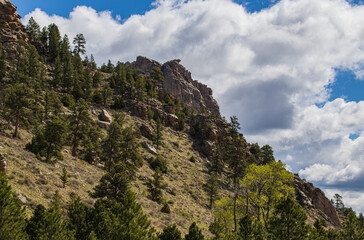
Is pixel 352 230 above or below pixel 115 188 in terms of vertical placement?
above

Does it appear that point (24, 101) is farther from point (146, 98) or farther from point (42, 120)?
point (146, 98)

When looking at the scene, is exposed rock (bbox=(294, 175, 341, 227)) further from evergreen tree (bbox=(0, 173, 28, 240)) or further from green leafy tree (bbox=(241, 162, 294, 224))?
evergreen tree (bbox=(0, 173, 28, 240))

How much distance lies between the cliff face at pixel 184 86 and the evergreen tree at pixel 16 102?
123089mm

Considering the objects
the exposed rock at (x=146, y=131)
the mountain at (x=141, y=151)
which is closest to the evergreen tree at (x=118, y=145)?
the mountain at (x=141, y=151)

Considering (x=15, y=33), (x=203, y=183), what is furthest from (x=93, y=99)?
(x=203, y=183)

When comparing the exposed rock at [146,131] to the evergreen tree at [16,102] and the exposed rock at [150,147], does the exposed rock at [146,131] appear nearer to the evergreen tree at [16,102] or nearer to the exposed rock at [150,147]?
the exposed rock at [150,147]

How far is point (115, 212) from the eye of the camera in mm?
19391

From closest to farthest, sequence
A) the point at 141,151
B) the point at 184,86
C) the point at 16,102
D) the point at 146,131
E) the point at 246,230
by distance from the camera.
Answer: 1. the point at 246,230
2. the point at 16,102
3. the point at 141,151
4. the point at 146,131
5. the point at 184,86

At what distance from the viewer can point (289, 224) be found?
18.3m

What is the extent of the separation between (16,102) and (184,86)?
137m

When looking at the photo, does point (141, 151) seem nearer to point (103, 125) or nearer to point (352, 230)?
point (103, 125)

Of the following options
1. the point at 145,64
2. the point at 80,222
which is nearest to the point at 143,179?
the point at 80,222

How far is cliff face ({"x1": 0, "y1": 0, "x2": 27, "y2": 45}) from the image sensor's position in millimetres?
70688

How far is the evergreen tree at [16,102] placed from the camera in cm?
3512
